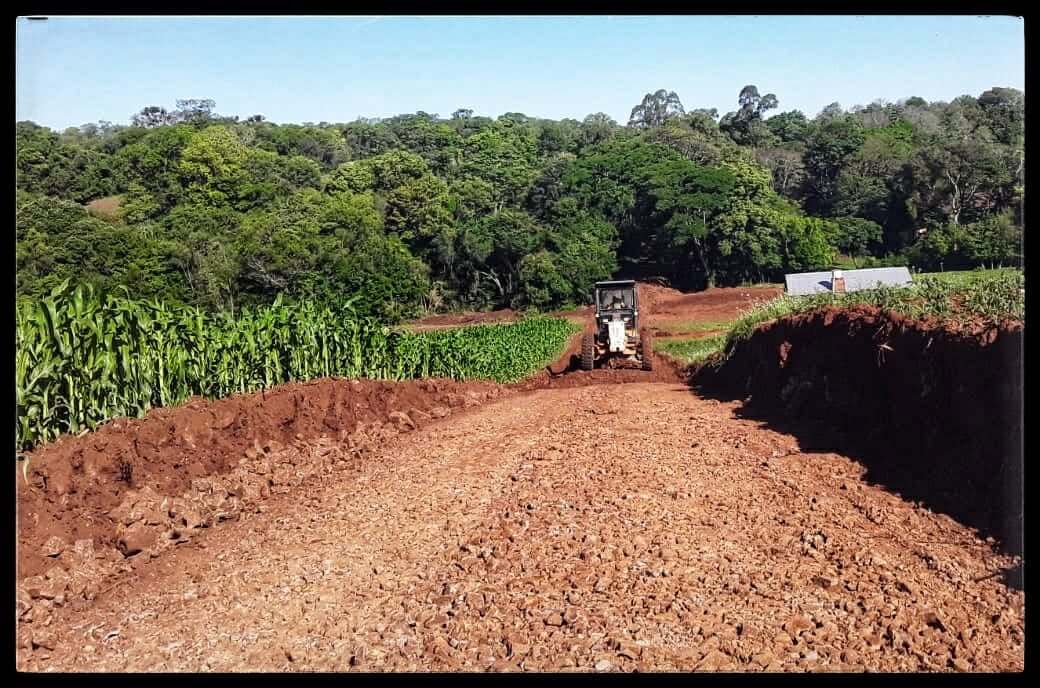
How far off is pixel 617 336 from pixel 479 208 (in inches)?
1740

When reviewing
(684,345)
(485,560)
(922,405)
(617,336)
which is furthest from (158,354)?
(684,345)

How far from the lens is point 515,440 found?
12578 millimetres

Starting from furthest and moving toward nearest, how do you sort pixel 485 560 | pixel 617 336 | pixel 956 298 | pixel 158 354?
pixel 617 336 < pixel 158 354 < pixel 956 298 < pixel 485 560

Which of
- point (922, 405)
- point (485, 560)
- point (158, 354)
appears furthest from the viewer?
point (158, 354)

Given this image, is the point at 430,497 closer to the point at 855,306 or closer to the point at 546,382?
the point at 855,306

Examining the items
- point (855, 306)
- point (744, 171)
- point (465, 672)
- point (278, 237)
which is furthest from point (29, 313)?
point (744, 171)

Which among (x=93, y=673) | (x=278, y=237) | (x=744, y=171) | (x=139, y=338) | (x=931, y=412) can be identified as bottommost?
(x=93, y=673)

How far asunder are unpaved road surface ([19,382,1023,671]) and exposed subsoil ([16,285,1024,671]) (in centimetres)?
2

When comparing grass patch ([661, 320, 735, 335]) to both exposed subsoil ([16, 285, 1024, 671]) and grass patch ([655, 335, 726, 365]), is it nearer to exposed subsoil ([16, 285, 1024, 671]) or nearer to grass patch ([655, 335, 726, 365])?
grass patch ([655, 335, 726, 365])

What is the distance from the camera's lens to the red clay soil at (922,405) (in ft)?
22.7

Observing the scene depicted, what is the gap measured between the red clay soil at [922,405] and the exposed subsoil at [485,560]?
342mm

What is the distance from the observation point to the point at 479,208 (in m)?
66.9

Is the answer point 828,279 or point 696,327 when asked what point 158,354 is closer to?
point 828,279

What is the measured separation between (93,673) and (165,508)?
3149 millimetres
